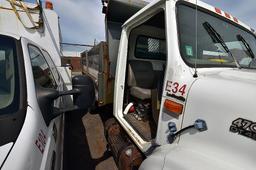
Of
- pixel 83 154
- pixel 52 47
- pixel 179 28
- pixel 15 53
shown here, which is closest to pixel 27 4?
pixel 52 47

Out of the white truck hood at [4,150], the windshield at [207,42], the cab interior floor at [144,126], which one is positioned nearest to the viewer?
the white truck hood at [4,150]

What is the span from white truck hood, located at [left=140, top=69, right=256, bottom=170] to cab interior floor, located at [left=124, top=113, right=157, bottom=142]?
781 millimetres

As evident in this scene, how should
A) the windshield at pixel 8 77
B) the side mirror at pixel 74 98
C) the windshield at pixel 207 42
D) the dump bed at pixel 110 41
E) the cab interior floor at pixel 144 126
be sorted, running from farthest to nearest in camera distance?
the dump bed at pixel 110 41 < the cab interior floor at pixel 144 126 < the windshield at pixel 207 42 < the side mirror at pixel 74 98 < the windshield at pixel 8 77

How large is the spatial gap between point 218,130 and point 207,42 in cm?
92

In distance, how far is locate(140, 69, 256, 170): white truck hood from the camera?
88 centimetres

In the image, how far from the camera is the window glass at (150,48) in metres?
3.13

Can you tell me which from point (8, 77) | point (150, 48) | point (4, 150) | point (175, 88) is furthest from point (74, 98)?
A: point (150, 48)

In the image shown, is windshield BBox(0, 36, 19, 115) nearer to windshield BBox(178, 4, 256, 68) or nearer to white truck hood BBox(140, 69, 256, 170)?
white truck hood BBox(140, 69, 256, 170)

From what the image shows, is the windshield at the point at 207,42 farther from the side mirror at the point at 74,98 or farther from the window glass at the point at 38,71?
the window glass at the point at 38,71

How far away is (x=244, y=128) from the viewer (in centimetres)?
88

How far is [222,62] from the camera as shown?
5.27 feet

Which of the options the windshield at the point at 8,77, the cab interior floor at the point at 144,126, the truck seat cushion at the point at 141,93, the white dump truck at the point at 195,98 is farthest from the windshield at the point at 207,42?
the windshield at the point at 8,77

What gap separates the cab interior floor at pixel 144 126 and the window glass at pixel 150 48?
1.22 meters

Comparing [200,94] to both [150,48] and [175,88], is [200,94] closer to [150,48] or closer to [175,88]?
[175,88]
